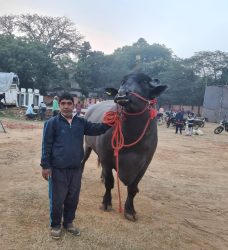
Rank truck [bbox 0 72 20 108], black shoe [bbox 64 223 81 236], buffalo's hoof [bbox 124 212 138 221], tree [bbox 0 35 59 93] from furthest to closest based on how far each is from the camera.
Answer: tree [bbox 0 35 59 93] < truck [bbox 0 72 20 108] < buffalo's hoof [bbox 124 212 138 221] < black shoe [bbox 64 223 81 236]

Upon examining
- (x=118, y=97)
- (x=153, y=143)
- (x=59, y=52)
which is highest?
(x=59, y=52)

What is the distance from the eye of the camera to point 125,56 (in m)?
62.1

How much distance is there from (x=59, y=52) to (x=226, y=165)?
39.0 meters

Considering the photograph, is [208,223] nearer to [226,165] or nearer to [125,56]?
[226,165]

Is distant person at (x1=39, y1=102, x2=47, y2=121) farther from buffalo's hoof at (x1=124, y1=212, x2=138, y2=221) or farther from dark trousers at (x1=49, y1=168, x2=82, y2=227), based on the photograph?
dark trousers at (x1=49, y1=168, x2=82, y2=227)

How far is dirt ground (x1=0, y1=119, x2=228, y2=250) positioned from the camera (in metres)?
4.46

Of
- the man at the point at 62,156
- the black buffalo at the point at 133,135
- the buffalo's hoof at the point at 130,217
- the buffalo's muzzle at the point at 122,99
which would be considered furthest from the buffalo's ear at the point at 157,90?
the buffalo's hoof at the point at 130,217

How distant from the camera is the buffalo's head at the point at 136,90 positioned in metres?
4.83

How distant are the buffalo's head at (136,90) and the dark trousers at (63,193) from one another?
1.09 m

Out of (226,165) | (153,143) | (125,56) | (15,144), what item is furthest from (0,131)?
(125,56)

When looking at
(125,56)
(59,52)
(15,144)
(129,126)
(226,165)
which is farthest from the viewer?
(125,56)

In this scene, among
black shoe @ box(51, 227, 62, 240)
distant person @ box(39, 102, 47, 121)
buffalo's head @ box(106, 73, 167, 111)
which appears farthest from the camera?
distant person @ box(39, 102, 47, 121)

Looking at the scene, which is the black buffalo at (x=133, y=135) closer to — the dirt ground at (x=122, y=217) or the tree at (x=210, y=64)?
the dirt ground at (x=122, y=217)

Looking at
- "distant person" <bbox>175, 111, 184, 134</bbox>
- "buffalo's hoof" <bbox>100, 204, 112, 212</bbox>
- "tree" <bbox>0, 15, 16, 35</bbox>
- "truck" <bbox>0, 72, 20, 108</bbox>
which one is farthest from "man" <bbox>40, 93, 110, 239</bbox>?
"tree" <bbox>0, 15, 16, 35</bbox>
